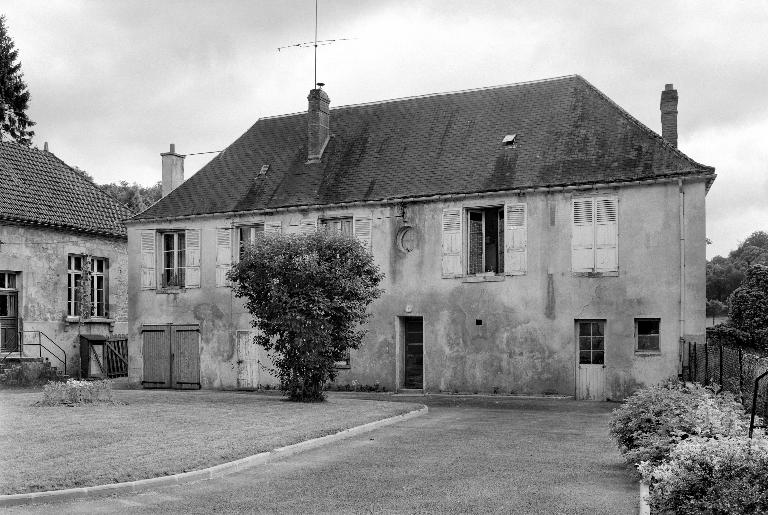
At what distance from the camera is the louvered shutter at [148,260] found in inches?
1163

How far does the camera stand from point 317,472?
10992mm

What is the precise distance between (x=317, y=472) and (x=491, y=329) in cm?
1383

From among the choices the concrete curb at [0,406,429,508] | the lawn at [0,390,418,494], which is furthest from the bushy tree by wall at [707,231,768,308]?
the concrete curb at [0,406,429,508]

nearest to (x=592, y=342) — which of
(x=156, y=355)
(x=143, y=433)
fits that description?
(x=143, y=433)

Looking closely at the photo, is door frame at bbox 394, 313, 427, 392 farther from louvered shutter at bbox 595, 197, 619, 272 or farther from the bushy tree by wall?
the bushy tree by wall

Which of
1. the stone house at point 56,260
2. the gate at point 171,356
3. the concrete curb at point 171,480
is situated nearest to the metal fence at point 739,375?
the concrete curb at point 171,480

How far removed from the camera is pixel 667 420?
10.4 meters

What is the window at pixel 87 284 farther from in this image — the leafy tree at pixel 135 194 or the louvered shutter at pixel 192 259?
the leafy tree at pixel 135 194

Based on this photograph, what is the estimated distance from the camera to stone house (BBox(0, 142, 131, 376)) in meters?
28.6

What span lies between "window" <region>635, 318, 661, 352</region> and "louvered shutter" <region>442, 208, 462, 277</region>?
5.21 meters

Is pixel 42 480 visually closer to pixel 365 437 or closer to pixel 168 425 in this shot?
pixel 168 425

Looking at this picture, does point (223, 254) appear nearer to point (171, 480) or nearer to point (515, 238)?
point (515, 238)

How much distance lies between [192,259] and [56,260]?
522cm

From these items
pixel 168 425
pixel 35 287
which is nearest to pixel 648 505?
pixel 168 425
